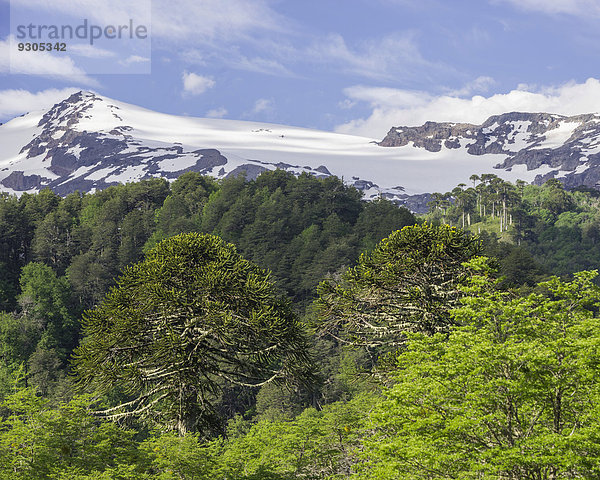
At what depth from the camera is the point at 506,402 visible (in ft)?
48.5

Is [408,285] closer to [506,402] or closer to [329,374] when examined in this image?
[506,402]

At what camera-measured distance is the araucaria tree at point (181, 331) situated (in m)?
31.3

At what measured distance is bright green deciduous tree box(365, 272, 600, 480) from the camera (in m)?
13.9

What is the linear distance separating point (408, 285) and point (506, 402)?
1861cm

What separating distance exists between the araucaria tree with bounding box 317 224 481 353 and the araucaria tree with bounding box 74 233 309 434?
11.3 feet

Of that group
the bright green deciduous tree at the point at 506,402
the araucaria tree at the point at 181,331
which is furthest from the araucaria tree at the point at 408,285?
the bright green deciduous tree at the point at 506,402

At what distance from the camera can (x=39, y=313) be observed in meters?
91.8

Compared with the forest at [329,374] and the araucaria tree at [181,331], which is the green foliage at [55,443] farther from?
the araucaria tree at [181,331]

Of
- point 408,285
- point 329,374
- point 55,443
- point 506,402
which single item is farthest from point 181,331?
point 329,374

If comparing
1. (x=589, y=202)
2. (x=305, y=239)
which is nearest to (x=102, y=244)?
(x=305, y=239)

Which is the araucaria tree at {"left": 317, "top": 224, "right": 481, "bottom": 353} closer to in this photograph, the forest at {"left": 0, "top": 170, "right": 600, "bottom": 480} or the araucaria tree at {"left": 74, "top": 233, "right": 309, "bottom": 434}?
the forest at {"left": 0, "top": 170, "right": 600, "bottom": 480}

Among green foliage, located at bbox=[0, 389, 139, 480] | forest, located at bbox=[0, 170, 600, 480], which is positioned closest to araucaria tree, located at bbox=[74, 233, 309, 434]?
forest, located at bbox=[0, 170, 600, 480]

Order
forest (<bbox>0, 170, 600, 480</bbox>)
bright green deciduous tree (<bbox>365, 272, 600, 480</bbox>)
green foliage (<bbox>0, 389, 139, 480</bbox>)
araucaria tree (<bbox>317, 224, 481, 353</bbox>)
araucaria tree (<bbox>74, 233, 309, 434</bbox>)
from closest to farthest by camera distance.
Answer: bright green deciduous tree (<bbox>365, 272, 600, 480</bbox>)
forest (<bbox>0, 170, 600, 480</bbox>)
green foliage (<bbox>0, 389, 139, 480</bbox>)
araucaria tree (<bbox>74, 233, 309, 434</bbox>)
araucaria tree (<bbox>317, 224, 481, 353</bbox>)

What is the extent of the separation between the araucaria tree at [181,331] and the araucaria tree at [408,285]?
3.46 meters
